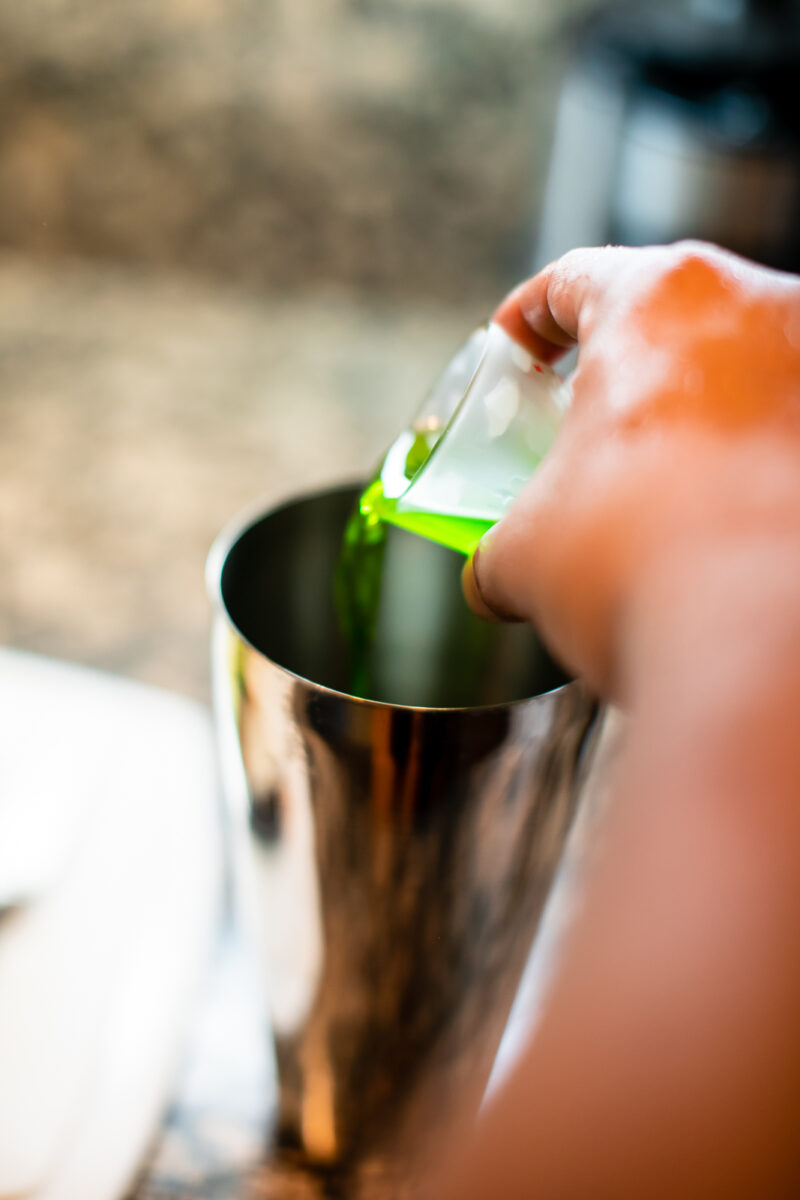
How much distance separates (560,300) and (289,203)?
124 cm

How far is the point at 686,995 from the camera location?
17 cm

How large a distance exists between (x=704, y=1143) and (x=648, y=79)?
1.19 meters

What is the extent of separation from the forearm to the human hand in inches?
1.5

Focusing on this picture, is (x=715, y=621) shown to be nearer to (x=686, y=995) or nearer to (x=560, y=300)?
(x=686, y=995)

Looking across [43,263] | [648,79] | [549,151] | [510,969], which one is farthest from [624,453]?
[43,263]

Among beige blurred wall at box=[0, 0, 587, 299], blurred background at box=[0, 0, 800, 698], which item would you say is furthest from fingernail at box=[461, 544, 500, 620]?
beige blurred wall at box=[0, 0, 587, 299]

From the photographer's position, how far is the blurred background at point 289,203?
105cm

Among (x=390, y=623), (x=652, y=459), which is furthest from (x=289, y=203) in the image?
(x=652, y=459)

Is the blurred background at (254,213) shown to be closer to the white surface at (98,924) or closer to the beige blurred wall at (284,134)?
the beige blurred wall at (284,134)

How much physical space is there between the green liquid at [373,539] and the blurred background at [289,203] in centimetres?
36

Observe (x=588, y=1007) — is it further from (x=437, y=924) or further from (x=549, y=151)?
(x=549, y=151)

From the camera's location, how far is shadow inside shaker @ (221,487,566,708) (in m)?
0.49

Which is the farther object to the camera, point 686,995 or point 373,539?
point 373,539

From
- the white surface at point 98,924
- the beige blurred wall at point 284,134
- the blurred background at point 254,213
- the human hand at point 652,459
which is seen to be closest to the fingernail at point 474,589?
the human hand at point 652,459
